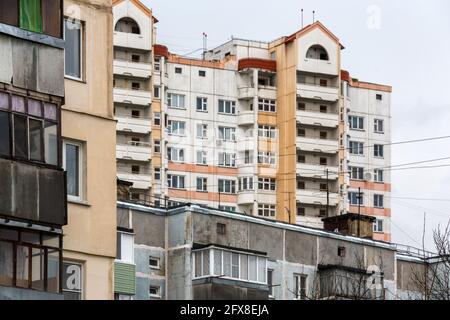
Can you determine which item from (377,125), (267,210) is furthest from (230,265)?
(377,125)

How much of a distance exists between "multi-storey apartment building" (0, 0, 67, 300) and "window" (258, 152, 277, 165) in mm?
93391

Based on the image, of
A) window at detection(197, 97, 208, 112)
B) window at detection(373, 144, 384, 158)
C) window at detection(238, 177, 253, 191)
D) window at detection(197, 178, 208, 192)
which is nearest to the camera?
window at detection(197, 178, 208, 192)

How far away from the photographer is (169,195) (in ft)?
398

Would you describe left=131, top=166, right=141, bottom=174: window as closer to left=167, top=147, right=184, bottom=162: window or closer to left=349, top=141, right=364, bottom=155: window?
left=167, top=147, right=184, bottom=162: window

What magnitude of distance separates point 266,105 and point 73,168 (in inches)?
3667

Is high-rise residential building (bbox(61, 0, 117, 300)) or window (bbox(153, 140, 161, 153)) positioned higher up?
window (bbox(153, 140, 161, 153))

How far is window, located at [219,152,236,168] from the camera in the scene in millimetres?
126812

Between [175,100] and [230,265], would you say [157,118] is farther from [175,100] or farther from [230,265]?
[230,265]

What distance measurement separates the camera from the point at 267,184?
5005 inches

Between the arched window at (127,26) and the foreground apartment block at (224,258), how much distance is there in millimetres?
55826


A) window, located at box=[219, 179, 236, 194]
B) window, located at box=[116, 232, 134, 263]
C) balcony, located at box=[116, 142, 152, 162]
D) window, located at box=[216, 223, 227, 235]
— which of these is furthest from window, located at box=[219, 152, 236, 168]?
window, located at box=[116, 232, 134, 263]

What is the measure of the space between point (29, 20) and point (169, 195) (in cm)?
8747
